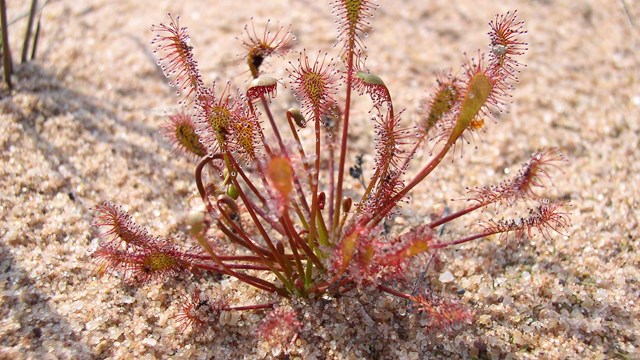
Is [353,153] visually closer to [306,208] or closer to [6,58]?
[306,208]

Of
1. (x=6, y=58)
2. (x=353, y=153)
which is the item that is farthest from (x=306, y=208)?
(x=6, y=58)

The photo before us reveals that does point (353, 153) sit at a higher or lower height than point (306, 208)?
higher

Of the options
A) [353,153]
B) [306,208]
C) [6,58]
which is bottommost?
[306,208]

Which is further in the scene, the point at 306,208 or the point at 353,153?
the point at 353,153

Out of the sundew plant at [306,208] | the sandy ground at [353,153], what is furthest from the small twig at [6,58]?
the sundew plant at [306,208]

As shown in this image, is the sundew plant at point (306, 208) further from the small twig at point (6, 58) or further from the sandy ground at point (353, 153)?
the small twig at point (6, 58)

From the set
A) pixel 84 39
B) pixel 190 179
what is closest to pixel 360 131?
pixel 190 179

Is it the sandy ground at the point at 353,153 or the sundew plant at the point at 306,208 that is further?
the sandy ground at the point at 353,153

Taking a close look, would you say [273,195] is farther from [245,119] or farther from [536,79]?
[536,79]
